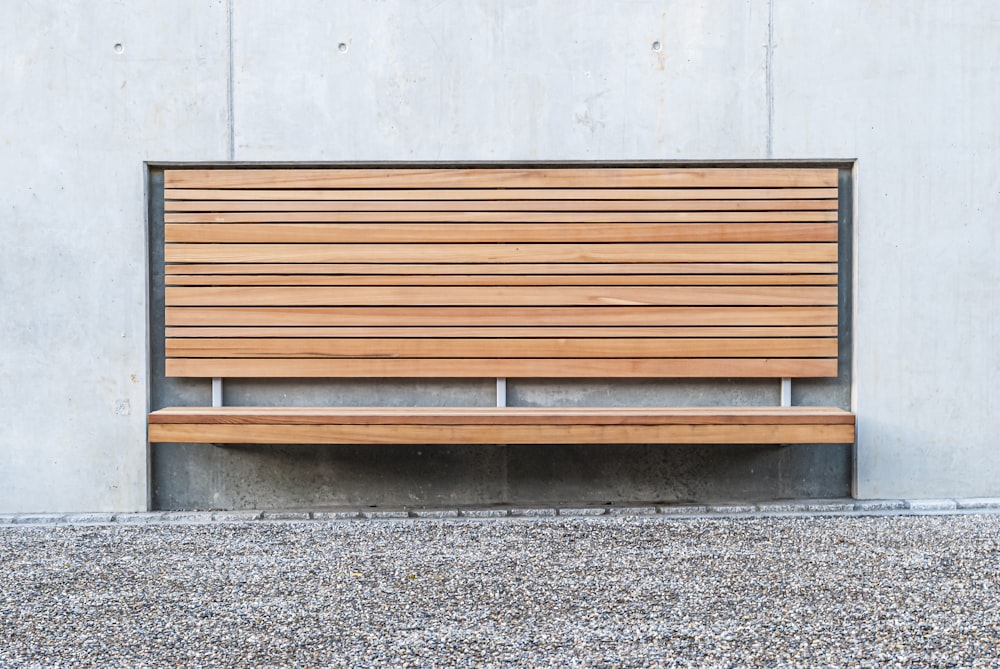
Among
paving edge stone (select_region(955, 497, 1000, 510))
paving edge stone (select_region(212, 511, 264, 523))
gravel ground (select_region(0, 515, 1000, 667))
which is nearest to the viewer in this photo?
gravel ground (select_region(0, 515, 1000, 667))

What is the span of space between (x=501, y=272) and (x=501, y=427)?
996mm

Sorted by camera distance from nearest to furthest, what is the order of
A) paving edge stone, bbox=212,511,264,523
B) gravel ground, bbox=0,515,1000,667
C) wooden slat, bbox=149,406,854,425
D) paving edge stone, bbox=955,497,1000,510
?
1. gravel ground, bbox=0,515,1000,667
2. wooden slat, bbox=149,406,854,425
3. paving edge stone, bbox=212,511,264,523
4. paving edge stone, bbox=955,497,1000,510

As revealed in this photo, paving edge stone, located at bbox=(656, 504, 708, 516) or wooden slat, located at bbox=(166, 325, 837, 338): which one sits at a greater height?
wooden slat, located at bbox=(166, 325, 837, 338)

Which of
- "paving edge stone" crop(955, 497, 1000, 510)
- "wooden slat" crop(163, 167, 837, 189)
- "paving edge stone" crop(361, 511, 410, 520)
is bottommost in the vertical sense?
"paving edge stone" crop(361, 511, 410, 520)

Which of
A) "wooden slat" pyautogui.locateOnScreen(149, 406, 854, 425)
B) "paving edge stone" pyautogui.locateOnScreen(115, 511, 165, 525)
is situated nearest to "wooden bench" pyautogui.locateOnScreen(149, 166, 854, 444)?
"wooden slat" pyautogui.locateOnScreen(149, 406, 854, 425)

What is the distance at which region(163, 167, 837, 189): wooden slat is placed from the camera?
523 cm

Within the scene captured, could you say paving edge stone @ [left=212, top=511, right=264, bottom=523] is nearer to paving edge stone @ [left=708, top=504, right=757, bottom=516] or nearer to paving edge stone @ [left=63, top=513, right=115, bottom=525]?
paving edge stone @ [left=63, top=513, right=115, bottom=525]

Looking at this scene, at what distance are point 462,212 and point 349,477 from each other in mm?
1724

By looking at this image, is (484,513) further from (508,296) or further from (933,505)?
(933,505)

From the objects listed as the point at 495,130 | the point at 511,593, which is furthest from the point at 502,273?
the point at 511,593

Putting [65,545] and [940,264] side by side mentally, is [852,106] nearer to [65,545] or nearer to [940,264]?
[940,264]

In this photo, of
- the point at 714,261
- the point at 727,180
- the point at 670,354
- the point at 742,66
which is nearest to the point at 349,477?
the point at 670,354

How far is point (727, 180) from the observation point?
5.23 m

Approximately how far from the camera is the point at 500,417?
4.75 metres
